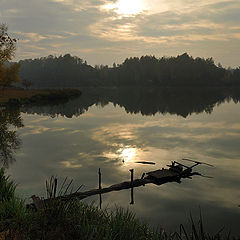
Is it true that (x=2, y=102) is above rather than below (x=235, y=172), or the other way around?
above

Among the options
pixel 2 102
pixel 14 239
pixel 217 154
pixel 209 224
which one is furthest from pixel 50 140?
pixel 2 102

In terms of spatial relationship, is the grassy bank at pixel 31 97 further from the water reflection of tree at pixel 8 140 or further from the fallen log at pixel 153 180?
the fallen log at pixel 153 180

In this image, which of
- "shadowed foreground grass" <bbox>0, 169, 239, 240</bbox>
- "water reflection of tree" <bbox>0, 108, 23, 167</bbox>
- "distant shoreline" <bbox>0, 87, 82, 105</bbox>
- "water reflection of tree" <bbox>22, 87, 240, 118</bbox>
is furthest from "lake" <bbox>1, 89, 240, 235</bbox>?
"distant shoreline" <bbox>0, 87, 82, 105</bbox>

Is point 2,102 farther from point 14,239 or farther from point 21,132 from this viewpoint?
point 14,239

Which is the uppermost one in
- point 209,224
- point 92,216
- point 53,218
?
point 53,218

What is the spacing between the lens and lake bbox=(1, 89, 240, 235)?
53.8 ft

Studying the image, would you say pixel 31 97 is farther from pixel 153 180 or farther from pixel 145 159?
pixel 153 180

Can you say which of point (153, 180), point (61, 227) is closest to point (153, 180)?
point (153, 180)

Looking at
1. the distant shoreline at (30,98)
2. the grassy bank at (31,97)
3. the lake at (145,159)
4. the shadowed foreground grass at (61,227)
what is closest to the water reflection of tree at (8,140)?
the lake at (145,159)

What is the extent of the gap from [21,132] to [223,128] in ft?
107

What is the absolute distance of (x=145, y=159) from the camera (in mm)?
26406

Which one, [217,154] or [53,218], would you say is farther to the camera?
[217,154]

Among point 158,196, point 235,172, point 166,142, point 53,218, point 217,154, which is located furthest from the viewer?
point 166,142

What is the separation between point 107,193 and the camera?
59.7 feet
